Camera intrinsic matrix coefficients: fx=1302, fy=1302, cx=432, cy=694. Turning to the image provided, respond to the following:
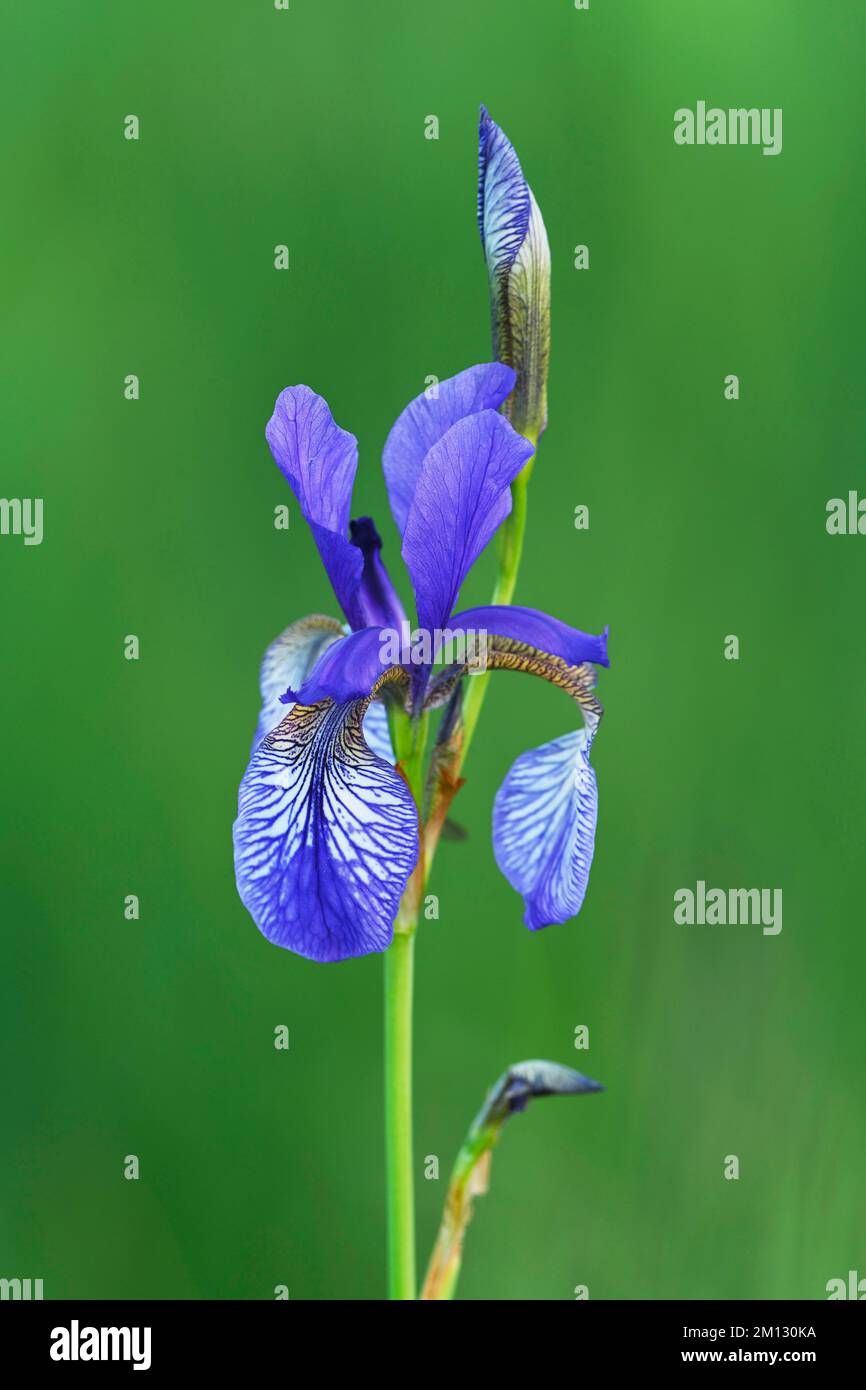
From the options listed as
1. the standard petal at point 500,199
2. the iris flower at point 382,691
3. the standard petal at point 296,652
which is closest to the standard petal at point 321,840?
the iris flower at point 382,691

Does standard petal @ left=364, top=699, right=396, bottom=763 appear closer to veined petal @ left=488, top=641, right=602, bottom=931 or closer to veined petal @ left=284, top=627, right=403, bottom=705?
veined petal @ left=488, top=641, right=602, bottom=931

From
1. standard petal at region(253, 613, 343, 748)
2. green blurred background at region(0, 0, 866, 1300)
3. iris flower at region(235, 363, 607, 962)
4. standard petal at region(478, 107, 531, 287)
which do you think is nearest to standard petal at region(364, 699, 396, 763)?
standard petal at region(253, 613, 343, 748)

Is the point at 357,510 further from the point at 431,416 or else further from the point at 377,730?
the point at 431,416

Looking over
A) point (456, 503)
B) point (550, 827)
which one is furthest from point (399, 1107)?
point (456, 503)

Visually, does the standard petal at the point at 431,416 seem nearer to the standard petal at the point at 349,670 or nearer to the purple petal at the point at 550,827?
the standard petal at the point at 349,670

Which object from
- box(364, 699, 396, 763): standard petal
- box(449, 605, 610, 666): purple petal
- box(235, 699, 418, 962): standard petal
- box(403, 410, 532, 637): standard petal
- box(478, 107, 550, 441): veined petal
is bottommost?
box(235, 699, 418, 962): standard petal

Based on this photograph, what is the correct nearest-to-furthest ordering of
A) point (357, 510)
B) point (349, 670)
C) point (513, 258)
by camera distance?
point (349, 670) < point (513, 258) < point (357, 510)
